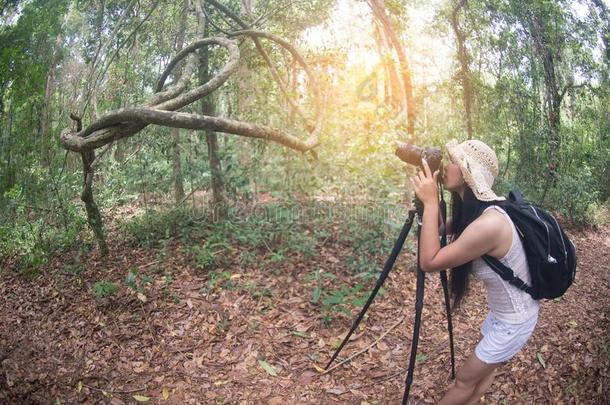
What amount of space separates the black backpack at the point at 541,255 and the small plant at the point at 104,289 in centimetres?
374

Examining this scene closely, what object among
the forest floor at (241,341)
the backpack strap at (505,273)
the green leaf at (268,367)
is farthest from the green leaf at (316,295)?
the backpack strap at (505,273)

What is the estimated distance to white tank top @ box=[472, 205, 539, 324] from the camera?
6.28 ft

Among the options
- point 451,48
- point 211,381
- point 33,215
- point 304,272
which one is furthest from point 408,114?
point 33,215

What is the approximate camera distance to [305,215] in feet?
18.7

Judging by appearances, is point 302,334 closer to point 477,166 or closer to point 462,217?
point 462,217

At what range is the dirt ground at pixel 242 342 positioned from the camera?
296 centimetres

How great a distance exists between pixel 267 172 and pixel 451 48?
4.92m

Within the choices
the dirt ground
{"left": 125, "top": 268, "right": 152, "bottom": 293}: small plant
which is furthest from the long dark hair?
{"left": 125, "top": 268, "right": 152, "bottom": 293}: small plant

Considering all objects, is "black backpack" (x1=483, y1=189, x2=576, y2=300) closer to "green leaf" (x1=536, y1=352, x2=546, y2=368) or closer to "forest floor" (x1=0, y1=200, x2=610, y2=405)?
"forest floor" (x1=0, y1=200, x2=610, y2=405)

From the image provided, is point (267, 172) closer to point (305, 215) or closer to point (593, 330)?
point (305, 215)

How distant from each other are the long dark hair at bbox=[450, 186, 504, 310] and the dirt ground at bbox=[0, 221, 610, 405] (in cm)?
124

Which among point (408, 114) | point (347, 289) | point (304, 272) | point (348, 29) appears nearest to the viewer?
point (347, 289)

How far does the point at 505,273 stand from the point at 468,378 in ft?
2.22

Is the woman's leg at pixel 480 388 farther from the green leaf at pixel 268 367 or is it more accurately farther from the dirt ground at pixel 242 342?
the green leaf at pixel 268 367
